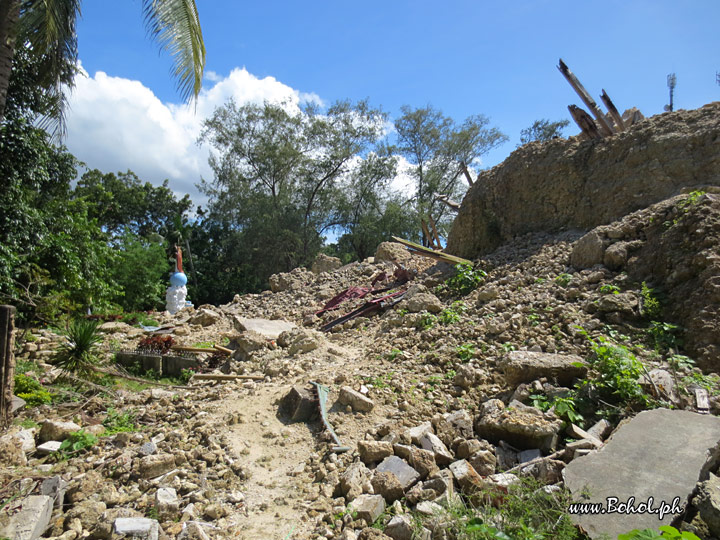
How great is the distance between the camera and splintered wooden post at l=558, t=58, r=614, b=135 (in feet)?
26.3

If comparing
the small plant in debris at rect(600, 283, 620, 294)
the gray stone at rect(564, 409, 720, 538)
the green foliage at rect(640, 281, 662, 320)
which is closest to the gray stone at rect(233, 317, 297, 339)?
the small plant in debris at rect(600, 283, 620, 294)

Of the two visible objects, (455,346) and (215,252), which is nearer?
(455,346)

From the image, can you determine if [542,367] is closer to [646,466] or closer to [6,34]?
[646,466]

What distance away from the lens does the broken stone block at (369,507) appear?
8.70 ft

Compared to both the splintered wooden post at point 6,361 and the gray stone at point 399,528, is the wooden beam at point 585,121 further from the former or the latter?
the splintered wooden post at point 6,361

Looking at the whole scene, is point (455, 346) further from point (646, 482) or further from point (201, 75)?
point (201, 75)

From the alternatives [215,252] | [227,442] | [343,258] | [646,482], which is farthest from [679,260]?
[215,252]

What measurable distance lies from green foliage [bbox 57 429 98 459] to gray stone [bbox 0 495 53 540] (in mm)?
847

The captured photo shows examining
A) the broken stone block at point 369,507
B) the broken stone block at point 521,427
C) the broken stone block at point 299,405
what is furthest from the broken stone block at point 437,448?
the broken stone block at point 299,405

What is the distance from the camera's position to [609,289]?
17.9ft

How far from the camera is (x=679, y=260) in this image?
198 inches

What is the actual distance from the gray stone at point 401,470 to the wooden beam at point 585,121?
26.9ft

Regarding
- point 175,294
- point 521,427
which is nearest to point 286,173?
point 175,294

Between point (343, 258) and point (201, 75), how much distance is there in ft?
50.4
